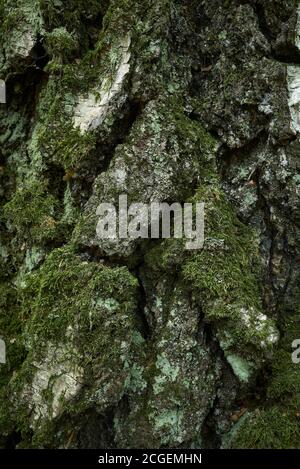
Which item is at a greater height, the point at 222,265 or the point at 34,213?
the point at 34,213

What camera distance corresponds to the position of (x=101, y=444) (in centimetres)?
337

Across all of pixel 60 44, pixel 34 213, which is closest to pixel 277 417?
pixel 34 213

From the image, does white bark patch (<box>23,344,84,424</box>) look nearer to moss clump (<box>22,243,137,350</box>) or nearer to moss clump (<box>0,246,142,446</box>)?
moss clump (<box>0,246,142,446</box>)

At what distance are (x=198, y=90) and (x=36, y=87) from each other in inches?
62.0

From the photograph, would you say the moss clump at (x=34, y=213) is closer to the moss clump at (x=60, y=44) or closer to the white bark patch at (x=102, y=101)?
the white bark patch at (x=102, y=101)

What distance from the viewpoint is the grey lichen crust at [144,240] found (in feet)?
10.7

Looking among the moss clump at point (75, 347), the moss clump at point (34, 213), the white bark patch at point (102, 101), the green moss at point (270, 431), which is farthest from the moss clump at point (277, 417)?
the white bark patch at point (102, 101)

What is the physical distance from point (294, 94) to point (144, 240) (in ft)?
6.06

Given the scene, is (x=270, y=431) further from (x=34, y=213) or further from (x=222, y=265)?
(x=34, y=213)

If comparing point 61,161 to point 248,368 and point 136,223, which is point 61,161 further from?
point 248,368

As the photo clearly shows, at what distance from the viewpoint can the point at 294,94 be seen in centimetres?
389

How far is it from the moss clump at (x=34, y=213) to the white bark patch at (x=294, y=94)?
85.4 inches

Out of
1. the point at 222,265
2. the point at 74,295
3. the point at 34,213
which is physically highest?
the point at 34,213

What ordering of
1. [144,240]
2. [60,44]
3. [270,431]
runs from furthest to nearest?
[60,44] → [144,240] → [270,431]
